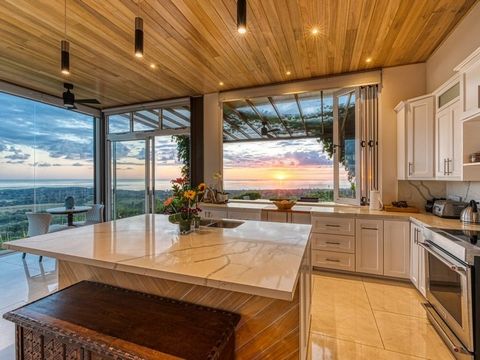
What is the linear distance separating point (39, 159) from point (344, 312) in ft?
19.3

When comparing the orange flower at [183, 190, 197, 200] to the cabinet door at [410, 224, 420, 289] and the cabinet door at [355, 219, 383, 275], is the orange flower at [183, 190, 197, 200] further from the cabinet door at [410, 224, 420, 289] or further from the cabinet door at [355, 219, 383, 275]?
the cabinet door at [410, 224, 420, 289]

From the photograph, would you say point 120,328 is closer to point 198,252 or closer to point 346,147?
Result: point 198,252

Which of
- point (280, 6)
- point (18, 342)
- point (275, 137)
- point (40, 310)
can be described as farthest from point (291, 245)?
point (275, 137)

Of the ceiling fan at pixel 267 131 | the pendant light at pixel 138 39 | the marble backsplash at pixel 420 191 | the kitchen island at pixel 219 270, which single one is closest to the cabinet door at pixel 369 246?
the marble backsplash at pixel 420 191

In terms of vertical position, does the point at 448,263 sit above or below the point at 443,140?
below

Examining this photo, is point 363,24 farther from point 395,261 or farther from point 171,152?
point 171,152

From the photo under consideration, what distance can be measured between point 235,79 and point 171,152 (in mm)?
2259

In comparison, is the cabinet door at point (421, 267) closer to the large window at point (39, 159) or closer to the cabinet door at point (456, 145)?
the cabinet door at point (456, 145)

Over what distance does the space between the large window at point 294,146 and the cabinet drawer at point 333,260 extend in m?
0.95

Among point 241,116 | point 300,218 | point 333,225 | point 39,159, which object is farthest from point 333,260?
point 39,159

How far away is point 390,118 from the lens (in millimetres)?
3590

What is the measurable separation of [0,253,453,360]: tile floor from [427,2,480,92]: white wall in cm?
269

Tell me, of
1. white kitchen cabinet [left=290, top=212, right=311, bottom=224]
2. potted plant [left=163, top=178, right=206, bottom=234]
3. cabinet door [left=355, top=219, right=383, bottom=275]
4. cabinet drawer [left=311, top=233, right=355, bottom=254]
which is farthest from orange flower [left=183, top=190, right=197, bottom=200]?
cabinet door [left=355, top=219, right=383, bottom=275]

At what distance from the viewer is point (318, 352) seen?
194cm
